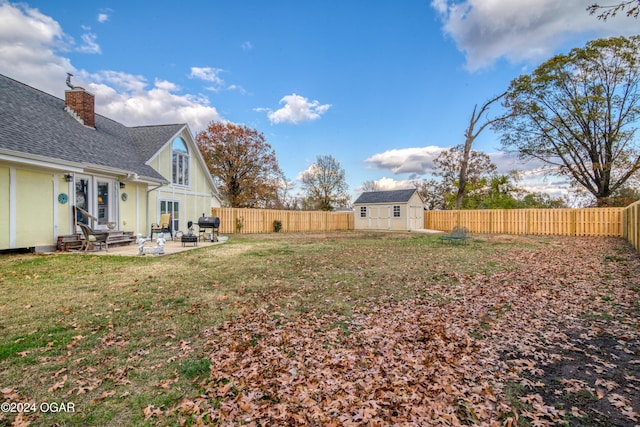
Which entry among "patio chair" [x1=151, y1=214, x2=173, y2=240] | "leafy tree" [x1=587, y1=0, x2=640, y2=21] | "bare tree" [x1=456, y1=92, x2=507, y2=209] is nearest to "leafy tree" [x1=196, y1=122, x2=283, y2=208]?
"patio chair" [x1=151, y1=214, x2=173, y2=240]

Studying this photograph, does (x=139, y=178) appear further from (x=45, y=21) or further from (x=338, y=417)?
(x=338, y=417)

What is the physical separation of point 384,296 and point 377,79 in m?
15.3

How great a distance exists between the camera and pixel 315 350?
340 cm

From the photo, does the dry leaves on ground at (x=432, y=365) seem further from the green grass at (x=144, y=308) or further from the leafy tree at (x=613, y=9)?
the leafy tree at (x=613, y=9)

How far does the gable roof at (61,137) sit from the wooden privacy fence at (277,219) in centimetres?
704

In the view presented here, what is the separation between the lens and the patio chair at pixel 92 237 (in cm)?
964

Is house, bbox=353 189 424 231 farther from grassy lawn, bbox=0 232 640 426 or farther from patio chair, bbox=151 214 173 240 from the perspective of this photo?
grassy lawn, bbox=0 232 640 426

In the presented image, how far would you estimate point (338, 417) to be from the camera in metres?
2.29

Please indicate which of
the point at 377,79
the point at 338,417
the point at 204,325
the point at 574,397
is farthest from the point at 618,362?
the point at 377,79

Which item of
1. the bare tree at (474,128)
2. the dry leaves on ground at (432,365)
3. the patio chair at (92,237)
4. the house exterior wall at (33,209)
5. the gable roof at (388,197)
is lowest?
the dry leaves on ground at (432,365)

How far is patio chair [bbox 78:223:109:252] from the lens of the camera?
9.64 metres

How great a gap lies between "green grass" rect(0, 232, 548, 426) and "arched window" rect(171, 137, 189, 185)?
7.61 m

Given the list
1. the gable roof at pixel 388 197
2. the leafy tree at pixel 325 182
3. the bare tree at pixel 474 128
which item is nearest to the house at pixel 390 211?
the gable roof at pixel 388 197

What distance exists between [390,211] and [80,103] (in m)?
23.1
